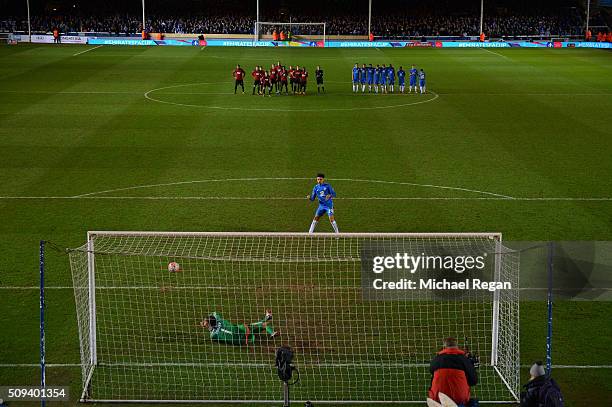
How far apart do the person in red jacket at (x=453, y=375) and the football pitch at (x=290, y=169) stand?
9.88 feet

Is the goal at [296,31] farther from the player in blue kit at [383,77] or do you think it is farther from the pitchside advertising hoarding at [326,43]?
the player in blue kit at [383,77]

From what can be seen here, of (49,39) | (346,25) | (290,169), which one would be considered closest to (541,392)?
(290,169)

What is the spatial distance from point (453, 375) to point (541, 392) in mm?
1007

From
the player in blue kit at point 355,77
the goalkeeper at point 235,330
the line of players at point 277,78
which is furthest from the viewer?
the player in blue kit at point 355,77

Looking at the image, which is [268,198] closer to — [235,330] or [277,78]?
[235,330]

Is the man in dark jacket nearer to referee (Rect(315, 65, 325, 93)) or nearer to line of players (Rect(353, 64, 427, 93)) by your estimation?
referee (Rect(315, 65, 325, 93))

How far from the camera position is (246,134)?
35.1 meters

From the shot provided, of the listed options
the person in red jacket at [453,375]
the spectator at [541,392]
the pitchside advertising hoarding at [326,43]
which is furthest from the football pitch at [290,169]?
the pitchside advertising hoarding at [326,43]

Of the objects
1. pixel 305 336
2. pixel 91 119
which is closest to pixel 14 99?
pixel 91 119

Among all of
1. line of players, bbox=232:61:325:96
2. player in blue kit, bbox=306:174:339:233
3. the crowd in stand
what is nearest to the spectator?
player in blue kit, bbox=306:174:339:233

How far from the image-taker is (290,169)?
29141 millimetres

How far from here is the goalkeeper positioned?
1548 cm

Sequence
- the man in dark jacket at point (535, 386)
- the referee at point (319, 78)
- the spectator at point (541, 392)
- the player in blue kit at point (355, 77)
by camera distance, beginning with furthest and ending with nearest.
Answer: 1. the player in blue kit at point (355, 77)
2. the referee at point (319, 78)
3. the man in dark jacket at point (535, 386)
4. the spectator at point (541, 392)

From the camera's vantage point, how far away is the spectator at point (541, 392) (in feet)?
35.8
